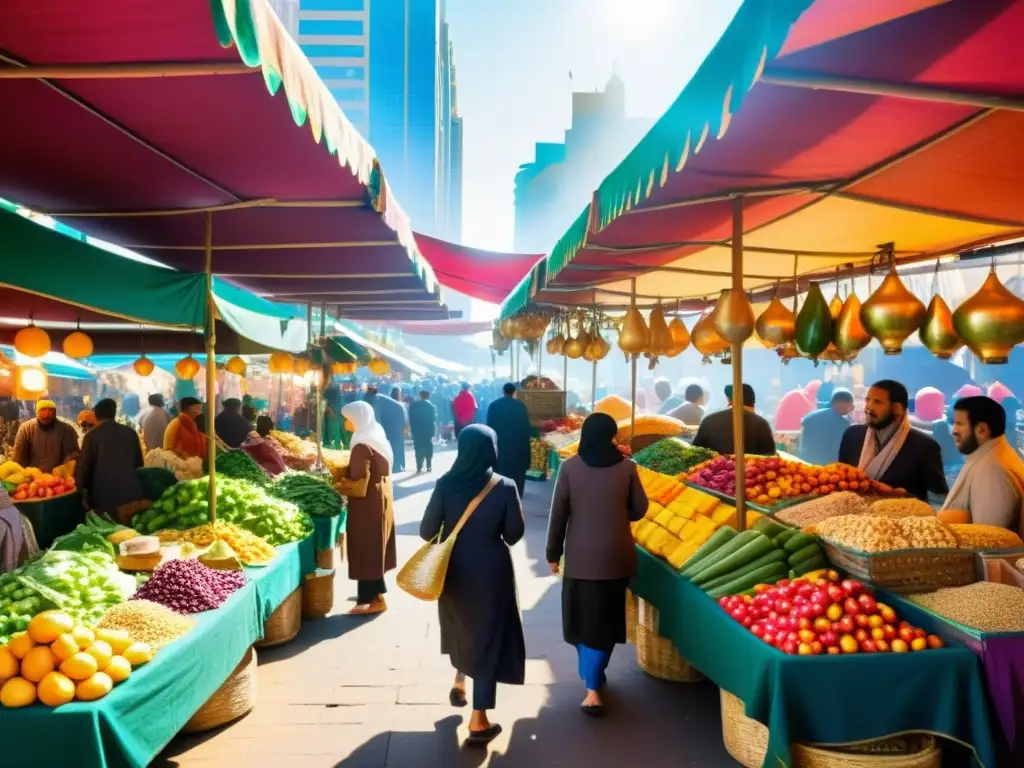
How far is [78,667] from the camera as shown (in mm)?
2828

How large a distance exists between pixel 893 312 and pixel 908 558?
4.25 feet

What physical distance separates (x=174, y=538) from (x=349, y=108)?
83774mm

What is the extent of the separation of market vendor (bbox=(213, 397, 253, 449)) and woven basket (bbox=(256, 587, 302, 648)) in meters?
4.78

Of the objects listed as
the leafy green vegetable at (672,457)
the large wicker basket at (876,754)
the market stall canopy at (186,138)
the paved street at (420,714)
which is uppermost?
the market stall canopy at (186,138)

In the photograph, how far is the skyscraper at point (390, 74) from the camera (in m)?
80.0

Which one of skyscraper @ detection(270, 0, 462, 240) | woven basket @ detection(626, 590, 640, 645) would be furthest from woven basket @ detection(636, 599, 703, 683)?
skyscraper @ detection(270, 0, 462, 240)

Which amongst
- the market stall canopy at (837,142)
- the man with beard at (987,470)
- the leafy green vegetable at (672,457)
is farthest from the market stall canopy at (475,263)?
the man with beard at (987,470)

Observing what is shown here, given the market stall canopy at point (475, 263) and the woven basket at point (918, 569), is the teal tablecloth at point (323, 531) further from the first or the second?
the market stall canopy at point (475, 263)

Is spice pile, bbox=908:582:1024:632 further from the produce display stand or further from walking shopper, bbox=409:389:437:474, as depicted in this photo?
walking shopper, bbox=409:389:437:474

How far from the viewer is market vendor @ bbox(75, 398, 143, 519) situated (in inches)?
267

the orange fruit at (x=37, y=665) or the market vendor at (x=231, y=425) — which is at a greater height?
the market vendor at (x=231, y=425)

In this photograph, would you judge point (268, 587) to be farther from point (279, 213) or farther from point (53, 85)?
point (53, 85)

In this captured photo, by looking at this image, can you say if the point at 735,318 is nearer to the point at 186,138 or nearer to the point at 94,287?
the point at 186,138

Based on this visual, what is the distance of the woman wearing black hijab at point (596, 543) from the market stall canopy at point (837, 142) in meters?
1.38
